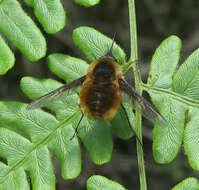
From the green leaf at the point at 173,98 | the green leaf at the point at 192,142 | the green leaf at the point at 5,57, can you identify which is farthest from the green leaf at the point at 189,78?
the green leaf at the point at 5,57

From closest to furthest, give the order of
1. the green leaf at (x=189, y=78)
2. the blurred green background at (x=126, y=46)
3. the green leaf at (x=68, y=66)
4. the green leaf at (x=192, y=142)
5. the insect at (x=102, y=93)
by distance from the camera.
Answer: the insect at (x=102, y=93) → the green leaf at (x=192, y=142) → the green leaf at (x=189, y=78) → the green leaf at (x=68, y=66) → the blurred green background at (x=126, y=46)

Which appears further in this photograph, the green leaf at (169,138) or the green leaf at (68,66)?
the green leaf at (68,66)

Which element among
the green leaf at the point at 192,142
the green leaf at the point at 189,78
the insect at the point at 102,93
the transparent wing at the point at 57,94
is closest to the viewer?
the insect at the point at 102,93

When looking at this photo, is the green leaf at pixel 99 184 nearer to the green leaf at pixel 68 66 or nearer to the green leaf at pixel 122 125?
the green leaf at pixel 122 125

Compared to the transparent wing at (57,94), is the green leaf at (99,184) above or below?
below

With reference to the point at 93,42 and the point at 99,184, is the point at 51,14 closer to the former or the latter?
the point at 93,42

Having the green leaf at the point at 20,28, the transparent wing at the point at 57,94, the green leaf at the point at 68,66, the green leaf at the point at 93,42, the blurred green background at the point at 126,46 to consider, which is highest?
the green leaf at the point at 20,28

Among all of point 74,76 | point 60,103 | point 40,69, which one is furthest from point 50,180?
point 40,69

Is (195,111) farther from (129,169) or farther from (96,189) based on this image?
(129,169)
